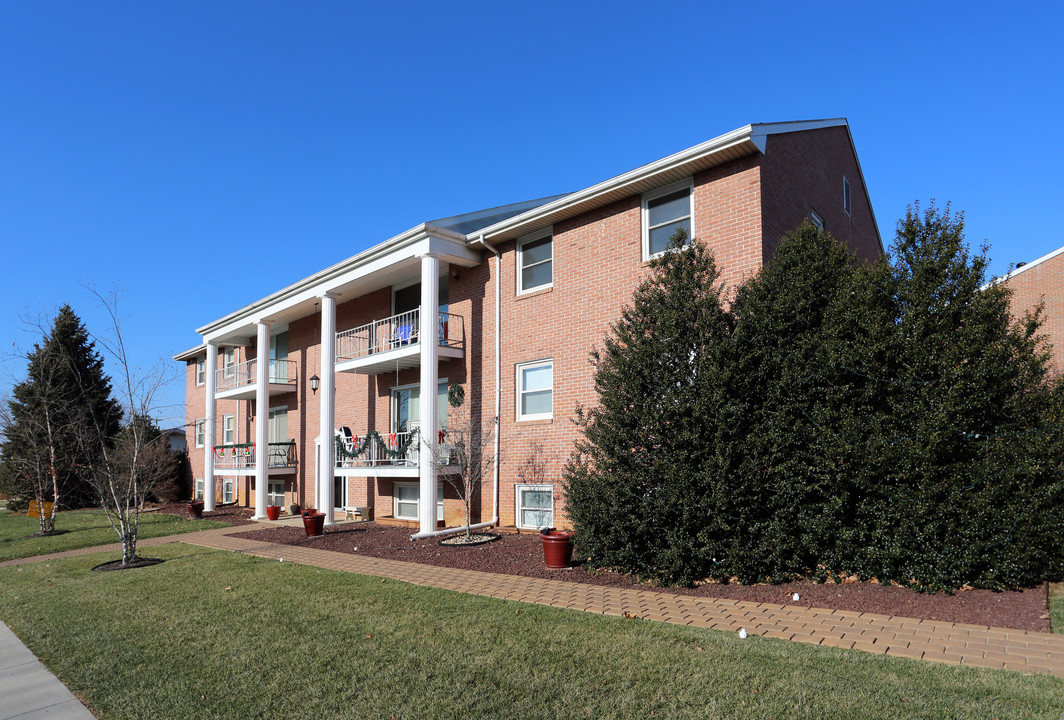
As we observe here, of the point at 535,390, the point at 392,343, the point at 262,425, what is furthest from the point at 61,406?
the point at 535,390

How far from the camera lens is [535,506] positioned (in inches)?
550

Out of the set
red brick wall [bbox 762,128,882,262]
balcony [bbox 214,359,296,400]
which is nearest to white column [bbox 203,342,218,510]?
balcony [bbox 214,359,296,400]

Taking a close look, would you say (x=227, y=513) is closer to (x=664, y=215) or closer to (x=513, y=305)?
(x=513, y=305)

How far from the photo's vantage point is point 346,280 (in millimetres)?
17734

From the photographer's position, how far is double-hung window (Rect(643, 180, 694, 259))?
12.0 m

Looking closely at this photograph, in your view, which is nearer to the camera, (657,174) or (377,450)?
(657,174)

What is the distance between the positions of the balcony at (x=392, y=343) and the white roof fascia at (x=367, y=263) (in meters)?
1.40

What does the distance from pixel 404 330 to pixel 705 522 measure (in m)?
10.2

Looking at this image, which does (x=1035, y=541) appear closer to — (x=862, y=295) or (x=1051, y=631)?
(x=1051, y=631)

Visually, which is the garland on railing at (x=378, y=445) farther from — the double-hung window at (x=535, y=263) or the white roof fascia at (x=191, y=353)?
the white roof fascia at (x=191, y=353)

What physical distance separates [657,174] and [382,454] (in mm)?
9530

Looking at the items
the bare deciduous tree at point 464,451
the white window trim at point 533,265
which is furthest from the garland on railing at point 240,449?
the white window trim at point 533,265

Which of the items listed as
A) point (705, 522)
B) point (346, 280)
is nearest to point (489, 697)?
point (705, 522)

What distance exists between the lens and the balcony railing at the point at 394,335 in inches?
632
